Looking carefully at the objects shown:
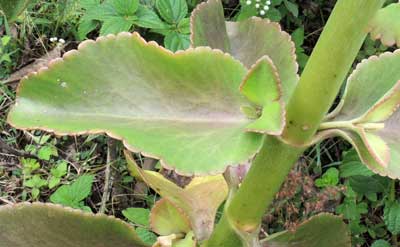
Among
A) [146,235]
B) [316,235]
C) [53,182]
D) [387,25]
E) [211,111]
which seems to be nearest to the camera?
[387,25]

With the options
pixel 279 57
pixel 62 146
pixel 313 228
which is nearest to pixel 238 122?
pixel 279 57

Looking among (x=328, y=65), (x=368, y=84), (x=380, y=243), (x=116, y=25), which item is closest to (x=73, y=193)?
(x=116, y=25)

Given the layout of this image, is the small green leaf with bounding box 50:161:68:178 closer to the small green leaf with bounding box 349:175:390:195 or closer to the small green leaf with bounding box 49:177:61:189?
the small green leaf with bounding box 49:177:61:189

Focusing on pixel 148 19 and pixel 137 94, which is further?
pixel 148 19

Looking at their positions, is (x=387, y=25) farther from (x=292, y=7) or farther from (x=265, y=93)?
(x=292, y=7)

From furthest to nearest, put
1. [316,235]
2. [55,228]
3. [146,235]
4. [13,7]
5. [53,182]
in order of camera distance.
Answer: [53,182] → [146,235] → [316,235] → [55,228] → [13,7]

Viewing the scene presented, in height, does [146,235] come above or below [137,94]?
below
